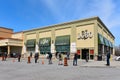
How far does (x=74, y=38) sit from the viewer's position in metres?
41.8

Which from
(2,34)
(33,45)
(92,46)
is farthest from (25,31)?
(92,46)

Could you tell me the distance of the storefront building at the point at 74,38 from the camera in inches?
1511

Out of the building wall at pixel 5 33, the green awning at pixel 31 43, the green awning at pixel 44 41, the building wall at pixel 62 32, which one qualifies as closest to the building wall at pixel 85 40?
the building wall at pixel 62 32

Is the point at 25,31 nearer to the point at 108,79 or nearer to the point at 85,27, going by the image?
the point at 85,27

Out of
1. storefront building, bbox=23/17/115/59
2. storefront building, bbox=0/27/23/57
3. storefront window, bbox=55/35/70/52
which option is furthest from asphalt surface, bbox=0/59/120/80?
storefront building, bbox=0/27/23/57

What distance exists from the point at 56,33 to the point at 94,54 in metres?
12.4

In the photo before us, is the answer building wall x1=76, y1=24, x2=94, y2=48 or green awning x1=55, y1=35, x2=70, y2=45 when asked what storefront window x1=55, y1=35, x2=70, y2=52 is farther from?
building wall x1=76, y1=24, x2=94, y2=48

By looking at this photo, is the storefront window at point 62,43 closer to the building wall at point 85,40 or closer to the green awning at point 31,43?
the building wall at point 85,40

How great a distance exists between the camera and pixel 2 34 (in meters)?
64.1

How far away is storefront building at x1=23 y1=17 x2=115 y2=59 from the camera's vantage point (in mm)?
38375

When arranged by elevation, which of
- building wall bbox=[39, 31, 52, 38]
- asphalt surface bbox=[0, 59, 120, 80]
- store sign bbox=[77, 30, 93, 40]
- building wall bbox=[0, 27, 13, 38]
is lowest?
asphalt surface bbox=[0, 59, 120, 80]

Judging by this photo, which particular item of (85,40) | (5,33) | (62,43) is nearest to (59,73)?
(85,40)

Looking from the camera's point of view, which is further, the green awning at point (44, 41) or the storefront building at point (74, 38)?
the green awning at point (44, 41)

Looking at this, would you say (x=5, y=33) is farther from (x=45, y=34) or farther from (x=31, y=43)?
(x=45, y=34)
